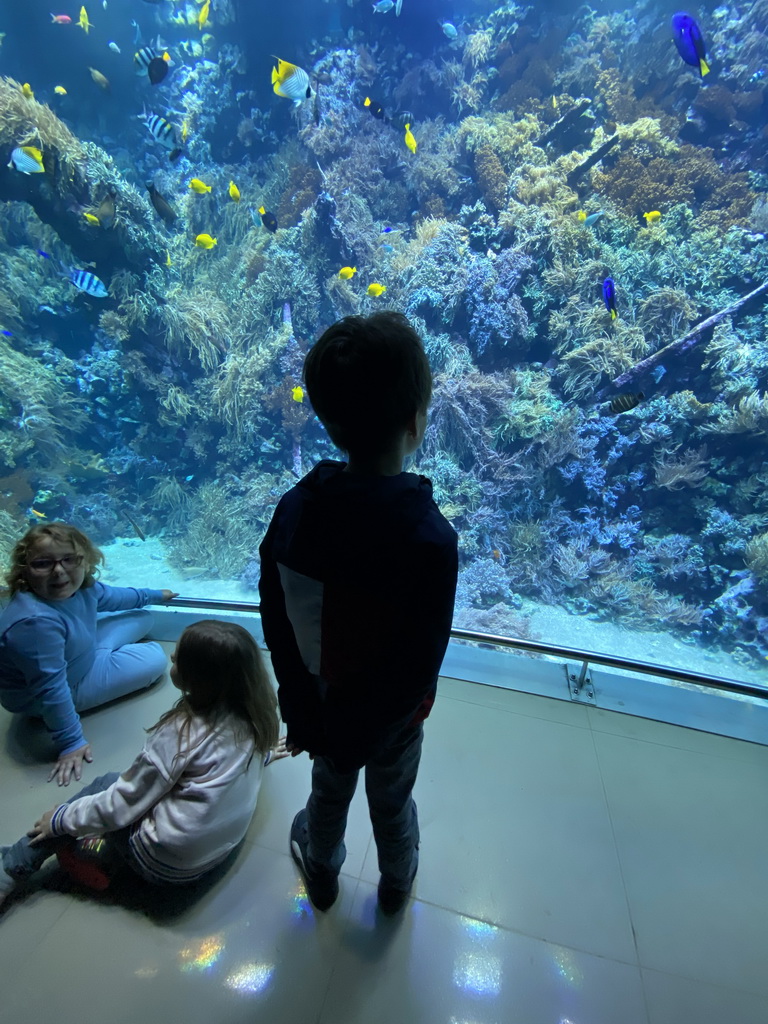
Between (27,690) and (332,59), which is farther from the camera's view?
(332,59)

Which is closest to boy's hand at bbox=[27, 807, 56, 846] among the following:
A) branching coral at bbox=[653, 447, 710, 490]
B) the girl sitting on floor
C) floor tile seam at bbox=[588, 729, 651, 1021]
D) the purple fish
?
the girl sitting on floor

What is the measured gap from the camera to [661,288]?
6.03m

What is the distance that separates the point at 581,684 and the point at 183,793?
1753 mm

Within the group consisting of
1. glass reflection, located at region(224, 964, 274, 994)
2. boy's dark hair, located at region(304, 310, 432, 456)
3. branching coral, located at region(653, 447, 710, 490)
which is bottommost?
glass reflection, located at region(224, 964, 274, 994)

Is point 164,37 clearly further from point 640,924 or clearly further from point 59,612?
point 640,924

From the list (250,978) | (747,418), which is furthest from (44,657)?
(747,418)

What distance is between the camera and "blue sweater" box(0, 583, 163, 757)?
152 cm

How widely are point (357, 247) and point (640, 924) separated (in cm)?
855

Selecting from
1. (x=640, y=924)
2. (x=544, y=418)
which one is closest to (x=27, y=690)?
(x=640, y=924)

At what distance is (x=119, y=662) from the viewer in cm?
192

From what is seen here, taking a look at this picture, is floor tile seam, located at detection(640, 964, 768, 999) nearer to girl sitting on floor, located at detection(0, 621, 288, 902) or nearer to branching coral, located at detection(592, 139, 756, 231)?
girl sitting on floor, located at detection(0, 621, 288, 902)

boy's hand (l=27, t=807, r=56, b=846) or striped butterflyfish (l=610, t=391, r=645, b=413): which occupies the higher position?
striped butterflyfish (l=610, t=391, r=645, b=413)

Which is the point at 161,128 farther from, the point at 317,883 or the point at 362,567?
the point at 317,883

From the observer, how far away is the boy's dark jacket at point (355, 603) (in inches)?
26.9
